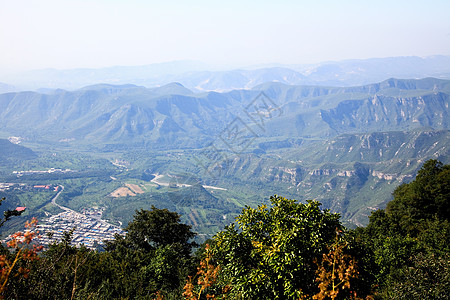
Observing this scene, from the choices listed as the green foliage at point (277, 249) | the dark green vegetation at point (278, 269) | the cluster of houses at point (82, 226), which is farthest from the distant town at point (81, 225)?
the green foliage at point (277, 249)

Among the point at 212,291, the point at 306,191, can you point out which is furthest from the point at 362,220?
the point at 212,291

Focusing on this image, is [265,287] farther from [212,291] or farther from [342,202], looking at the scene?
[342,202]

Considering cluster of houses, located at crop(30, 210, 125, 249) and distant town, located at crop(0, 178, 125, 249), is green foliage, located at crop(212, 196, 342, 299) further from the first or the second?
cluster of houses, located at crop(30, 210, 125, 249)

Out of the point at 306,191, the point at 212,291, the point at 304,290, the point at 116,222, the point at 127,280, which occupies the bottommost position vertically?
the point at 306,191

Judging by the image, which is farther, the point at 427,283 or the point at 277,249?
the point at 427,283

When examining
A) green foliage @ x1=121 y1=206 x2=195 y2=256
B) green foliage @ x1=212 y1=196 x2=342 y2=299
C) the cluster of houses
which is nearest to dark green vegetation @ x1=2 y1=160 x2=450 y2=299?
green foliage @ x1=212 y1=196 x2=342 y2=299

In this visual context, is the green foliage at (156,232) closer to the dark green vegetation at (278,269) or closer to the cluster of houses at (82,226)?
the dark green vegetation at (278,269)

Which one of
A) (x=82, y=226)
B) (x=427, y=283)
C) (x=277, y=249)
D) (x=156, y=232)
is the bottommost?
(x=82, y=226)

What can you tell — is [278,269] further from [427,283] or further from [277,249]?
[427,283]

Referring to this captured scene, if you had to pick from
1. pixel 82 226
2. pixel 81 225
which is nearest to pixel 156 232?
pixel 82 226
